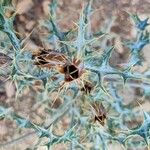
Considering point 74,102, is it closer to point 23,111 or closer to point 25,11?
point 23,111

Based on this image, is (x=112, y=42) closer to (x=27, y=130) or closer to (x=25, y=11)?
(x=25, y=11)

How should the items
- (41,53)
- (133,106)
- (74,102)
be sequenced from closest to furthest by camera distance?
(41,53)
(74,102)
(133,106)

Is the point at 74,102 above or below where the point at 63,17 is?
below

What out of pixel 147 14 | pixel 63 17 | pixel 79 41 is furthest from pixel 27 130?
pixel 79 41

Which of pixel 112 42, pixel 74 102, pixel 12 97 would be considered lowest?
pixel 12 97

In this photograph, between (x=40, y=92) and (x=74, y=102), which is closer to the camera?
(x=74, y=102)

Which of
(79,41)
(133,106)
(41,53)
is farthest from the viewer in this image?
(133,106)
